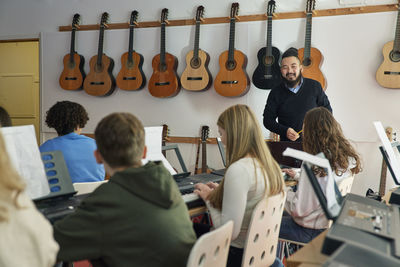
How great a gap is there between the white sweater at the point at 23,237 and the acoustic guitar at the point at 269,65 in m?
3.53

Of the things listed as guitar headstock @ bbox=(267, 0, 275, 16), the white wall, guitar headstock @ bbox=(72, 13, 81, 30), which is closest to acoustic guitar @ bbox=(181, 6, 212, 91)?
the white wall

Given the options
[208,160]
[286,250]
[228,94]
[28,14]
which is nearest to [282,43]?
[228,94]

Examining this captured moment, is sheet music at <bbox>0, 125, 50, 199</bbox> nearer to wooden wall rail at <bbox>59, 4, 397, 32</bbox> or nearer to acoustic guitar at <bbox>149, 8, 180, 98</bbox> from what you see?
acoustic guitar at <bbox>149, 8, 180, 98</bbox>

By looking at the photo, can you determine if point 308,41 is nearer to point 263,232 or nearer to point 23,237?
point 263,232

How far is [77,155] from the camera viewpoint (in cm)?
243

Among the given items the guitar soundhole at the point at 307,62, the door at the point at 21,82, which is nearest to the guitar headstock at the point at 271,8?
the guitar soundhole at the point at 307,62

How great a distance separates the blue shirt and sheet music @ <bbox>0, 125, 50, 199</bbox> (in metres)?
0.72

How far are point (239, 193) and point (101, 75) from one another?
373 cm

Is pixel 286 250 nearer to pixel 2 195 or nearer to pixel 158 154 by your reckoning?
pixel 158 154

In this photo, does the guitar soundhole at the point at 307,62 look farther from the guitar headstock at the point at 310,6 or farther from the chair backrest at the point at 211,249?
the chair backrest at the point at 211,249

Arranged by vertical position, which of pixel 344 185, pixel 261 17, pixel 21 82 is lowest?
pixel 344 185

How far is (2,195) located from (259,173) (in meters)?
1.14

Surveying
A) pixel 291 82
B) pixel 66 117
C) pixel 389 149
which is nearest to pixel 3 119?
pixel 66 117

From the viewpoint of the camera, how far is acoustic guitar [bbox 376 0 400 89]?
388cm
